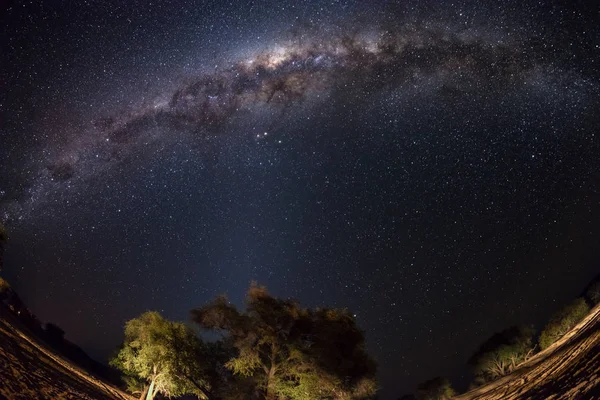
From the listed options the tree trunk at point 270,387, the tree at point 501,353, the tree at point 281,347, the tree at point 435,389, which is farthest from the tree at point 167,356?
the tree at point 435,389

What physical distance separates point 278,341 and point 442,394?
169 feet

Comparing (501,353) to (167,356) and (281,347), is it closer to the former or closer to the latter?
(281,347)

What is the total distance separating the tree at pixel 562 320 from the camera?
5359cm

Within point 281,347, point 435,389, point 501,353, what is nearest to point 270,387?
point 281,347

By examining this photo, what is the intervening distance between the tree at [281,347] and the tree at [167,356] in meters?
2.12

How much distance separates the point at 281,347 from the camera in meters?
28.7

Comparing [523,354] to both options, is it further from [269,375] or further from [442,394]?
[269,375]

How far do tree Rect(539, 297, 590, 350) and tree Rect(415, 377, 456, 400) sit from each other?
60.9 feet

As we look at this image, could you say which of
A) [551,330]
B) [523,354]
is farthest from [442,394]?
[551,330]

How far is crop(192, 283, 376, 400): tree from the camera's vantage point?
26875 millimetres

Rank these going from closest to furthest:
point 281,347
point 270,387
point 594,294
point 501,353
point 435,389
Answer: point 270,387, point 281,347, point 501,353, point 594,294, point 435,389

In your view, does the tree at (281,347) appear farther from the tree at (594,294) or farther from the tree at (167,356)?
the tree at (594,294)

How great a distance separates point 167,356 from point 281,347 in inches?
329

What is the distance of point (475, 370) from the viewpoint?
6294 centimetres
